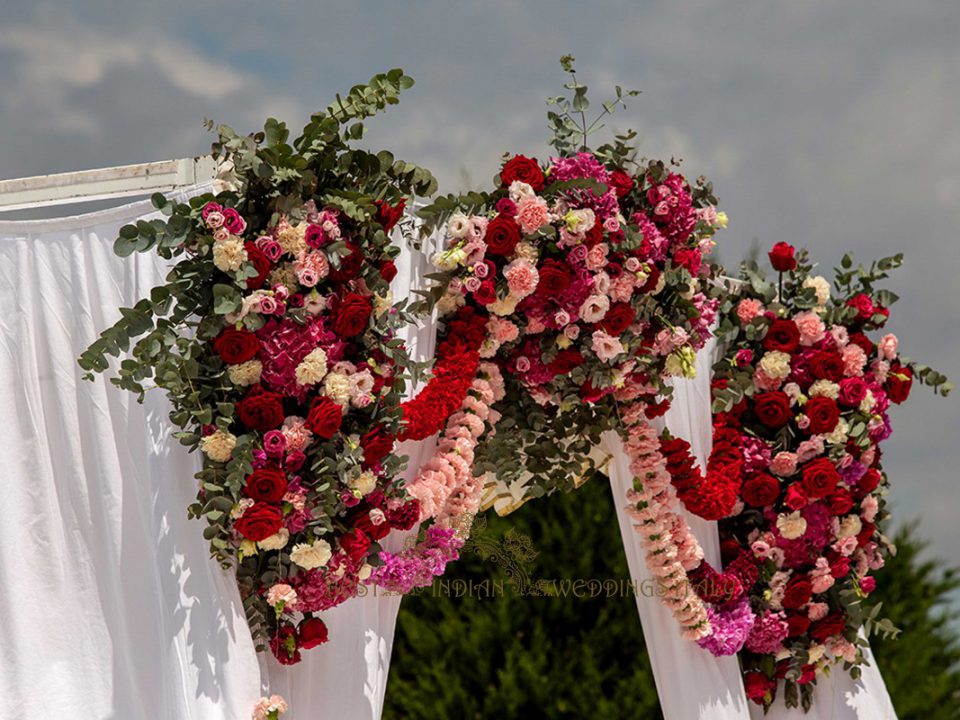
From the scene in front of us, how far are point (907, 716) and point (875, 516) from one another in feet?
6.10

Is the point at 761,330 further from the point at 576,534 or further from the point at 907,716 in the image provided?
the point at 907,716

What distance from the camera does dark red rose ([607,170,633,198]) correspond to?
3.21 metres

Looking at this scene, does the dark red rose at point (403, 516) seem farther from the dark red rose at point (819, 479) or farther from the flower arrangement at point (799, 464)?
the dark red rose at point (819, 479)

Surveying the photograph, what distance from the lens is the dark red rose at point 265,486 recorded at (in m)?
2.58

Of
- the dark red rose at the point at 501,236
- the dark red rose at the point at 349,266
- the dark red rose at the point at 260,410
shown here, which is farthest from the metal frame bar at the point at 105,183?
the dark red rose at the point at 501,236

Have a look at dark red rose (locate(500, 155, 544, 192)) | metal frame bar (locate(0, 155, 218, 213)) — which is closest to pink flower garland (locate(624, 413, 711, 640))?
dark red rose (locate(500, 155, 544, 192))

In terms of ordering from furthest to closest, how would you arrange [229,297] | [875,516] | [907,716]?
[907,716]
[875,516]
[229,297]

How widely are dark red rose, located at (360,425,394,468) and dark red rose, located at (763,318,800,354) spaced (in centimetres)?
160

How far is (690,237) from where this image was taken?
336 cm

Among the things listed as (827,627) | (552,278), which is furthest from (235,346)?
(827,627)

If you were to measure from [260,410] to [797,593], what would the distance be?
6.47 feet

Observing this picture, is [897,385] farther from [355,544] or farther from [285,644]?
[285,644]

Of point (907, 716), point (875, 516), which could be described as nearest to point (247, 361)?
point (875, 516)

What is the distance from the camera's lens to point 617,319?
3.15m
